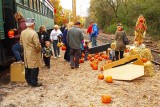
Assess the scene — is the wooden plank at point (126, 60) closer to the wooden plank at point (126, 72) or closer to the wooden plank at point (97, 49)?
the wooden plank at point (126, 72)

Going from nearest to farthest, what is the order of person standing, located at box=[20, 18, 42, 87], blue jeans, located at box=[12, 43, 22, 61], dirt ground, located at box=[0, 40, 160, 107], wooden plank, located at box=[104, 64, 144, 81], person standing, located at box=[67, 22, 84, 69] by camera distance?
dirt ground, located at box=[0, 40, 160, 107] < person standing, located at box=[20, 18, 42, 87] < wooden plank, located at box=[104, 64, 144, 81] < blue jeans, located at box=[12, 43, 22, 61] < person standing, located at box=[67, 22, 84, 69]

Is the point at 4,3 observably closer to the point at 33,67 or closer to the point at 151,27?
the point at 33,67

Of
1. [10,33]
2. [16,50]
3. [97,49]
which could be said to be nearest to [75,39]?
[16,50]

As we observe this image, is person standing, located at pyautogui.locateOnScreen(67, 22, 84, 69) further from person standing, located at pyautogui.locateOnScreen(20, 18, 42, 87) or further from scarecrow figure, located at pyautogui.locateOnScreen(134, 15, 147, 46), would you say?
person standing, located at pyautogui.locateOnScreen(20, 18, 42, 87)

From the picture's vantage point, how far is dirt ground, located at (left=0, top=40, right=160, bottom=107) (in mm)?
7691

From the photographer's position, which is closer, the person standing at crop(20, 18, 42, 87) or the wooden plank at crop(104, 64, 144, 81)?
the person standing at crop(20, 18, 42, 87)

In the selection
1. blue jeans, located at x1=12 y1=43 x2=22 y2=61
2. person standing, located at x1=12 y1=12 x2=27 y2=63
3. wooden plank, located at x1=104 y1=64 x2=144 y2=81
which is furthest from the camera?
blue jeans, located at x1=12 y1=43 x2=22 y2=61

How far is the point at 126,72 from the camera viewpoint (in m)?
10.5

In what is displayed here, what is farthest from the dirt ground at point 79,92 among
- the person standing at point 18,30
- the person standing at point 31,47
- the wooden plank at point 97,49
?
the wooden plank at point 97,49

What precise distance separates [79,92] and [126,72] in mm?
2304

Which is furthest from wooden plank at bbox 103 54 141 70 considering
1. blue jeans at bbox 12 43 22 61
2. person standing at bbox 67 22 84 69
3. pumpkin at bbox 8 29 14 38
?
pumpkin at bbox 8 29 14 38

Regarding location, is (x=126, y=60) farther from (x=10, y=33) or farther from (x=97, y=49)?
(x=97, y=49)

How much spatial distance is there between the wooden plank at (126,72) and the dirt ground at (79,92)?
21cm

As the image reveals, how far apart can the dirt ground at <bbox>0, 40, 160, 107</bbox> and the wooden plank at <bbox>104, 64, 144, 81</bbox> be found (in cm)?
21
